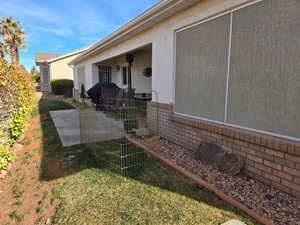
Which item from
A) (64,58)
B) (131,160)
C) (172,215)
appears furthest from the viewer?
(64,58)

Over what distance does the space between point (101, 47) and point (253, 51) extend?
23.3 feet

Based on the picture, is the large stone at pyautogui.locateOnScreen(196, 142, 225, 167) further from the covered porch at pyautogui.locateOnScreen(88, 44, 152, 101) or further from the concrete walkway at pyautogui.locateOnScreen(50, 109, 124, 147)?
the covered porch at pyautogui.locateOnScreen(88, 44, 152, 101)

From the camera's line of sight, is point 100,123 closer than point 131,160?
No

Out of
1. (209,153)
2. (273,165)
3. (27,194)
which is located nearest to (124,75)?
(209,153)

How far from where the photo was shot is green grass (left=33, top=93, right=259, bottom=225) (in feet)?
6.66

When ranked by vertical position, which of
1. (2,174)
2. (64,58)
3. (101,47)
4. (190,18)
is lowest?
(2,174)

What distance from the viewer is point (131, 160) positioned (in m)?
3.58

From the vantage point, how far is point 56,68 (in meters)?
20.7

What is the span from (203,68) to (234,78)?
747 mm

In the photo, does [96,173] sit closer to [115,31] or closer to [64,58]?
[115,31]

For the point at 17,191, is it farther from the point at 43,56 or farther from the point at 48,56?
the point at 48,56

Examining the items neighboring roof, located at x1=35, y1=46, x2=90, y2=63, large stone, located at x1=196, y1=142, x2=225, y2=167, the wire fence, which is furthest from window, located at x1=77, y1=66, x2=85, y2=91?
large stone, located at x1=196, y1=142, x2=225, y2=167

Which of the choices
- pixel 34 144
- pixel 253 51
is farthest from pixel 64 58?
pixel 253 51

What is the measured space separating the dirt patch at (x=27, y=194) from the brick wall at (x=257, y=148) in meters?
2.77
